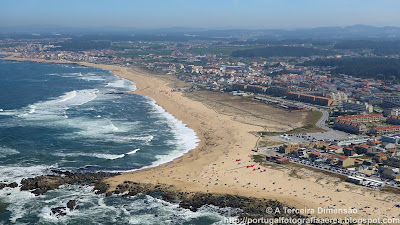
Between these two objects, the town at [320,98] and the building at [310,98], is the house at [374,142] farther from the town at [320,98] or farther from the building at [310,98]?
the building at [310,98]

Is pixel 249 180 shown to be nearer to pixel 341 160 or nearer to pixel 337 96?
pixel 341 160

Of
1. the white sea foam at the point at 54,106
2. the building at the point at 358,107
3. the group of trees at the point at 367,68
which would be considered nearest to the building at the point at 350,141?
the building at the point at 358,107

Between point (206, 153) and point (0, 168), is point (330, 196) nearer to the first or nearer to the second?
point (206, 153)

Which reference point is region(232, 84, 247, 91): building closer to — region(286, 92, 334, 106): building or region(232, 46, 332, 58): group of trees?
region(286, 92, 334, 106): building

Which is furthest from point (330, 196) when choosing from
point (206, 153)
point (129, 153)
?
point (129, 153)

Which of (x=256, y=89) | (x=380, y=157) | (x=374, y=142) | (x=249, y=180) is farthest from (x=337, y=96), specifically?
(x=249, y=180)

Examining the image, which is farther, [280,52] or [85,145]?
[280,52]
